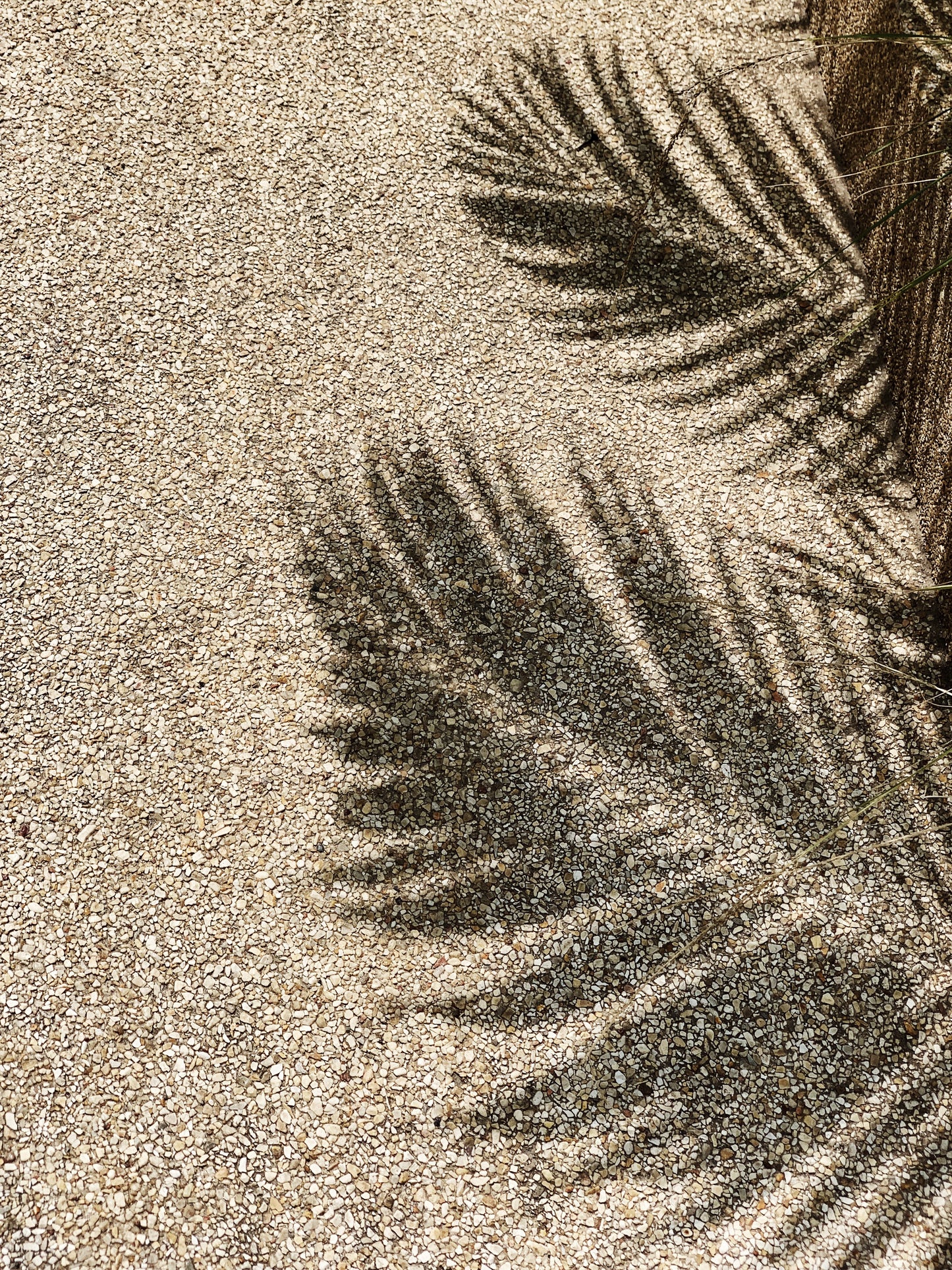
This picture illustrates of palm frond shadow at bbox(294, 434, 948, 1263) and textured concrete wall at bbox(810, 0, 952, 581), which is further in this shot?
textured concrete wall at bbox(810, 0, 952, 581)

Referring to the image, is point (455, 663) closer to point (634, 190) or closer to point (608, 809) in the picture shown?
point (608, 809)

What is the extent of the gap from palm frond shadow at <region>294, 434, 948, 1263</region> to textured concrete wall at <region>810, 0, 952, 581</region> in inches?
12.9

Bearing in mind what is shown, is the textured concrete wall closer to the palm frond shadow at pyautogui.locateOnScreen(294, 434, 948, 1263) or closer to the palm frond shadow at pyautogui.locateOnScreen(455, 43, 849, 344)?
the palm frond shadow at pyautogui.locateOnScreen(455, 43, 849, 344)

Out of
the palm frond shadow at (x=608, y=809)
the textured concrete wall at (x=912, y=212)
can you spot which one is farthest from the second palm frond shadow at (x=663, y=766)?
the textured concrete wall at (x=912, y=212)

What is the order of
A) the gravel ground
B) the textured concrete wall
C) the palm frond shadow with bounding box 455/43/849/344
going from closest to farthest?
the gravel ground, the textured concrete wall, the palm frond shadow with bounding box 455/43/849/344

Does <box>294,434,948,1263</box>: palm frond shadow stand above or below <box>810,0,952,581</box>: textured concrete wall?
below

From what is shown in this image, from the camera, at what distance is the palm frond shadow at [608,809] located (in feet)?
8.87

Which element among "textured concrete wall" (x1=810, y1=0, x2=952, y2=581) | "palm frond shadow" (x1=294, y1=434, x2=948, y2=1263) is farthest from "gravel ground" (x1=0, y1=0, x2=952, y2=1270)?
"textured concrete wall" (x1=810, y1=0, x2=952, y2=581)

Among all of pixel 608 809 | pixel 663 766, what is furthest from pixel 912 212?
pixel 608 809

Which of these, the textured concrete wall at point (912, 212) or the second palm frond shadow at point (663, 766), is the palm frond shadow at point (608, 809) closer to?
the second palm frond shadow at point (663, 766)

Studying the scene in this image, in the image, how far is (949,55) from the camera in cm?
362

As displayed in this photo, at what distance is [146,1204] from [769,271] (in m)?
3.53

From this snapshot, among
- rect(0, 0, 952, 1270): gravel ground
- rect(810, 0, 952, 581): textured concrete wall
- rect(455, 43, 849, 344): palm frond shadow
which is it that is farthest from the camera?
rect(455, 43, 849, 344): palm frond shadow

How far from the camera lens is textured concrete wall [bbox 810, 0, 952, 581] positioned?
3.49 meters
